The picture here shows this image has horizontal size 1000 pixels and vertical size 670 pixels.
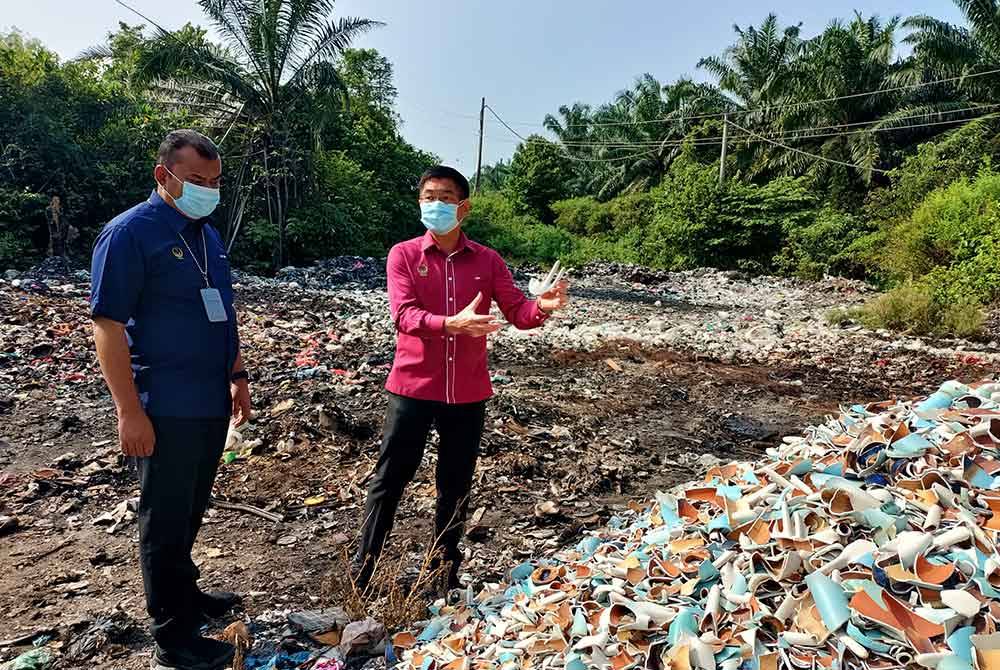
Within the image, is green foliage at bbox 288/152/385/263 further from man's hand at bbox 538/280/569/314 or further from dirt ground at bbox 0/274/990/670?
man's hand at bbox 538/280/569/314

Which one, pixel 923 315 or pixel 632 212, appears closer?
pixel 923 315

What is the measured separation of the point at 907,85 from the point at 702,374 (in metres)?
18.9

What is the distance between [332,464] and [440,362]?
2129 millimetres

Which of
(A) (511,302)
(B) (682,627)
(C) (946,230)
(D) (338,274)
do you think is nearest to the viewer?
(B) (682,627)

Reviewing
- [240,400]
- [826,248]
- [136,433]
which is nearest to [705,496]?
[240,400]

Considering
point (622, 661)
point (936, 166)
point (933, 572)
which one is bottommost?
point (622, 661)

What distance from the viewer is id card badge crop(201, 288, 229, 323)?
2186 millimetres

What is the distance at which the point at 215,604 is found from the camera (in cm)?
253

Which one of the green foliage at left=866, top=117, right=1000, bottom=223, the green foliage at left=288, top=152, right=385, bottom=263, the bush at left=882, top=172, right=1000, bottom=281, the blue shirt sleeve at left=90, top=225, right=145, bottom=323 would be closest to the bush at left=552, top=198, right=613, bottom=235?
the green foliage at left=866, top=117, right=1000, bottom=223

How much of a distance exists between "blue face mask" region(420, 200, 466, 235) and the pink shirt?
5 cm

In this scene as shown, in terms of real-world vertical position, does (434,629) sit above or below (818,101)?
below


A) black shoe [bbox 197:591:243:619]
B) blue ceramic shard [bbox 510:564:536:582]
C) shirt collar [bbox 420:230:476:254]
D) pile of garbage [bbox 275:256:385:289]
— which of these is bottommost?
black shoe [bbox 197:591:243:619]

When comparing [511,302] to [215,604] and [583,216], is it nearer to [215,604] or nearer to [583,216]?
[215,604]

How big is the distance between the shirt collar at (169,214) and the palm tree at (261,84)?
1365 centimetres
